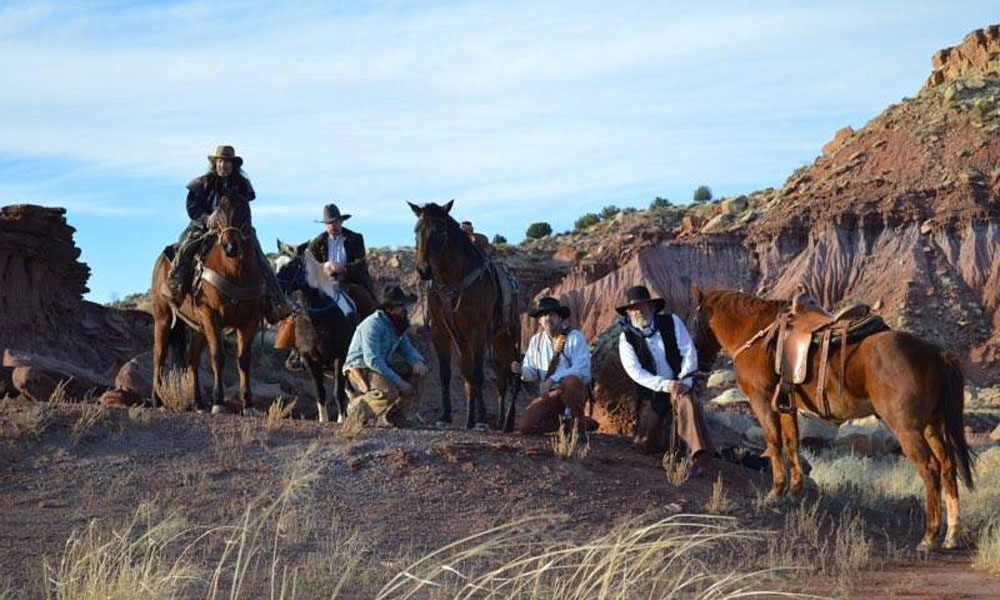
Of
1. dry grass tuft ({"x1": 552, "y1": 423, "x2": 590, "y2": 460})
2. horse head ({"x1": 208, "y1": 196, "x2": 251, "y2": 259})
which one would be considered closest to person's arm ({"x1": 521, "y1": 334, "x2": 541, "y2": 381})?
dry grass tuft ({"x1": 552, "y1": 423, "x2": 590, "y2": 460})

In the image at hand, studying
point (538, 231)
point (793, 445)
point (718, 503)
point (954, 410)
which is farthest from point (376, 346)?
point (538, 231)

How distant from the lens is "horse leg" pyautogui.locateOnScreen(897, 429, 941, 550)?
10828mm

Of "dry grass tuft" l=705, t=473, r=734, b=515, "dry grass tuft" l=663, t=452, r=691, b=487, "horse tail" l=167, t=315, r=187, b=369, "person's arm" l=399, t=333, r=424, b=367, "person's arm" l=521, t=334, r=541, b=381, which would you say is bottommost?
"dry grass tuft" l=705, t=473, r=734, b=515

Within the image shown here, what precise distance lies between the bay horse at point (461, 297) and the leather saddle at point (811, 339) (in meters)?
3.84

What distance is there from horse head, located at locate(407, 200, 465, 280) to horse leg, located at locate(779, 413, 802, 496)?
425cm

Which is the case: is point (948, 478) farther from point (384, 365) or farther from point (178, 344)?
point (178, 344)

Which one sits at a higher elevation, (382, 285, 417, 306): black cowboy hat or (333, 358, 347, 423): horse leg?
(382, 285, 417, 306): black cowboy hat

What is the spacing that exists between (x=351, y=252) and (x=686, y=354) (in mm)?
4882

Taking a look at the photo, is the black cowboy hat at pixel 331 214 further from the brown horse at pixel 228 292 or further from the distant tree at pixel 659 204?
the distant tree at pixel 659 204

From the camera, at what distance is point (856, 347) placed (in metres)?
11.3

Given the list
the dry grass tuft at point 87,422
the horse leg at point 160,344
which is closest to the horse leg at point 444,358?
the horse leg at point 160,344

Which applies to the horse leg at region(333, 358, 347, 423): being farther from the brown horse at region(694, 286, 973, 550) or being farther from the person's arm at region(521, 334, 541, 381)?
the brown horse at region(694, 286, 973, 550)

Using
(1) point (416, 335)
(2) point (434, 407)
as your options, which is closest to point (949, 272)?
(1) point (416, 335)

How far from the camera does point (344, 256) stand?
15.5m
